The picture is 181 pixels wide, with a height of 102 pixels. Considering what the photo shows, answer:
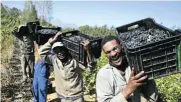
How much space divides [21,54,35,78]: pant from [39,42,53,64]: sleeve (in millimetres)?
3266

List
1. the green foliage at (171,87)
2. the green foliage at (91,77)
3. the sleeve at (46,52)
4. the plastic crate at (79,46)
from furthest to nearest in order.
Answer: the green foliage at (91,77) < the green foliage at (171,87) < the sleeve at (46,52) < the plastic crate at (79,46)

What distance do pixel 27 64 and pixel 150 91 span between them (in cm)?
631

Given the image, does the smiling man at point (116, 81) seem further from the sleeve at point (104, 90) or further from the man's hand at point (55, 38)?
the man's hand at point (55, 38)

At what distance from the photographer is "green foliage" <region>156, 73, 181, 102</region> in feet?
18.3

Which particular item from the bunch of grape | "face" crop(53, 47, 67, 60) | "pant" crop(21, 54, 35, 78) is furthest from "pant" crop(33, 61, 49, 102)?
the bunch of grape

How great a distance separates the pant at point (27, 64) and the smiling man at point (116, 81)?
19.3 feet

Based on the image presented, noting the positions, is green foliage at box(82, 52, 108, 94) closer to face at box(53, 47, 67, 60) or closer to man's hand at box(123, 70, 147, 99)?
face at box(53, 47, 67, 60)

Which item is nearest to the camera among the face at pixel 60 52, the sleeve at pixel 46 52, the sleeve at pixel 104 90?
the sleeve at pixel 104 90

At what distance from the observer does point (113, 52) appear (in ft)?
9.28

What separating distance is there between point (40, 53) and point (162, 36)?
289cm

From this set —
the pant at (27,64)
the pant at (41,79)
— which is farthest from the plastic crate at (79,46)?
the pant at (27,64)

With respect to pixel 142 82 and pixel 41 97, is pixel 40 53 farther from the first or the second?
pixel 142 82

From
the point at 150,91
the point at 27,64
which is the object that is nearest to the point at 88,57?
the point at 150,91

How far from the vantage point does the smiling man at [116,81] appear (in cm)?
268
